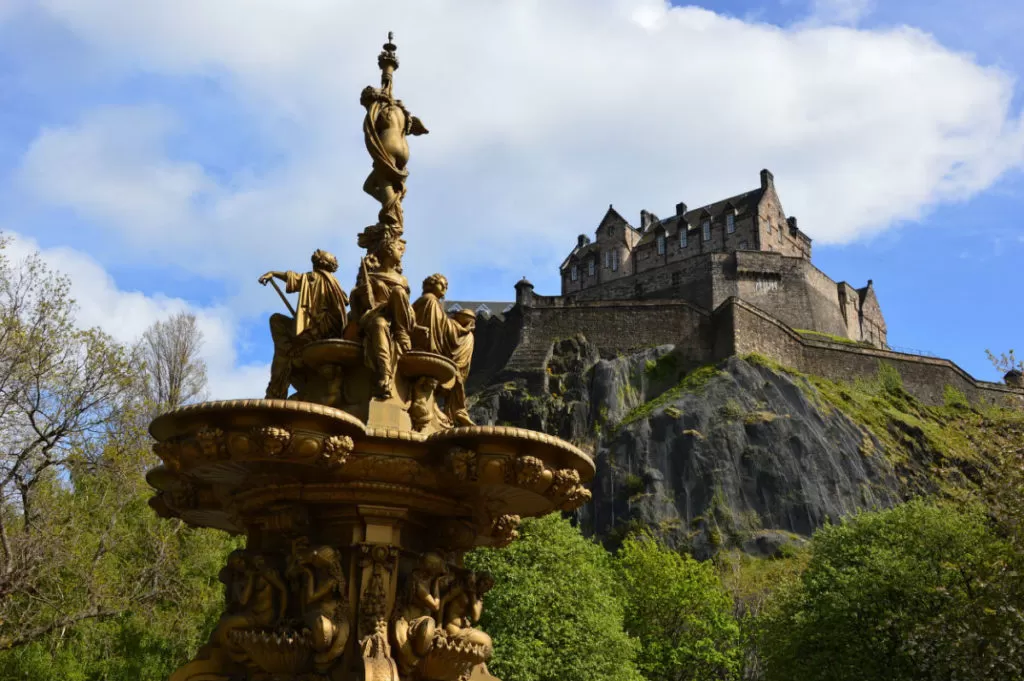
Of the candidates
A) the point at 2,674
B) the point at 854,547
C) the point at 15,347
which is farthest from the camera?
the point at 854,547

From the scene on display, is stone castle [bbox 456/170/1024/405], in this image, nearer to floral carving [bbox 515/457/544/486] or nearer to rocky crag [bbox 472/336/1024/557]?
rocky crag [bbox 472/336/1024/557]

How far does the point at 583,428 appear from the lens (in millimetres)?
60219

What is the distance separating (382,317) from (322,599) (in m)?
2.47

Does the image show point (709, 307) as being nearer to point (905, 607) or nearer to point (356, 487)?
point (905, 607)

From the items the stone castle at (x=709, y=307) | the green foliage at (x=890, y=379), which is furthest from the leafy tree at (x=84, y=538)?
the green foliage at (x=890, y=379)

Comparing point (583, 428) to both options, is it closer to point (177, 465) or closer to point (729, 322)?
point (729, 322)

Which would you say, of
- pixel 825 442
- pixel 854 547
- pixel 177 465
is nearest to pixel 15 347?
pixel 177 465

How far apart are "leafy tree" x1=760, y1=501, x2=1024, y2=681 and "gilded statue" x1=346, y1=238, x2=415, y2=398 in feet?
51.1

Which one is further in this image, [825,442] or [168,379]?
[825,442]

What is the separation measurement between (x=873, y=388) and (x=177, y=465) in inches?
2559

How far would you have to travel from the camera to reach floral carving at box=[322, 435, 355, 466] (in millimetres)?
7809

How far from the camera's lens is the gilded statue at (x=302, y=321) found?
30.0ft

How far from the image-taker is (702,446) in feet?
184

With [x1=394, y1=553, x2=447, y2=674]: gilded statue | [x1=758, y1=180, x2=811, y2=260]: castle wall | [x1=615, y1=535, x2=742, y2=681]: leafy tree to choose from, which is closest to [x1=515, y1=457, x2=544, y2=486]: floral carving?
[x1=394, y1=553, x2=447, y2=674]: gilded statue
